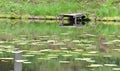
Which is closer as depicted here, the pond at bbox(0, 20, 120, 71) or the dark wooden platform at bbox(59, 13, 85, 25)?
the pond at bbox(0, 20, 120, 71)

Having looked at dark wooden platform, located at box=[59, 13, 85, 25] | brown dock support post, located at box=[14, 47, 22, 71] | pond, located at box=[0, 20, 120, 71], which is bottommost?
dark wooden platform, located at box=[59, 13, 85, 25]

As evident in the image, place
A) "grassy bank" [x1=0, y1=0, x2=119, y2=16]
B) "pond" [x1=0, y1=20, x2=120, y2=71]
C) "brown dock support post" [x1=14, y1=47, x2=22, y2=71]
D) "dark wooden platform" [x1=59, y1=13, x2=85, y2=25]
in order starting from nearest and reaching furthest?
"brown dock support post" [x1=14, y1=47, x2=22, y2=71] < "pond" [x1=0, y1=20, x2=120, y2=71] < "dark wooden platform" [x1=59, y1=13, x2=85, y2=25] < "grassy bank" [x1=0, y1=0, x2=119, y2=16]

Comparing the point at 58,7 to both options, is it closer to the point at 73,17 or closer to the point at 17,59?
the point at 73,17

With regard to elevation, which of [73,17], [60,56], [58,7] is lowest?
[73,17]

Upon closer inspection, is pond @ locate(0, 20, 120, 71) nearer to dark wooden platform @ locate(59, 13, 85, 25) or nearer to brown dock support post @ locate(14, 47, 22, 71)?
brown dock support post @ locate(14, 47, 22, 71)

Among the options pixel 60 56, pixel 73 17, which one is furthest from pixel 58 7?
pixel 60 56

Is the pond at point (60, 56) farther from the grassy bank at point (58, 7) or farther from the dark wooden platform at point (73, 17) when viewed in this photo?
the grassy bank at point (58, 7)

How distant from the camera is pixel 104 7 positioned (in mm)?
22953

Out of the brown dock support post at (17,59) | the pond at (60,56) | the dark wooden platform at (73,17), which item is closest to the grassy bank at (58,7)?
the dark wooden platform at (73,17)

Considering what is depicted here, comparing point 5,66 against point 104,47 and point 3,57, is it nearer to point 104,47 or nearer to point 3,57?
point 3,57

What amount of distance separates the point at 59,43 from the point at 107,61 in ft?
9.69

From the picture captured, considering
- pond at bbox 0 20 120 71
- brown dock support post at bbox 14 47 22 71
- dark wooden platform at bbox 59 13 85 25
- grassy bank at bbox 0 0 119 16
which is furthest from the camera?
grassy bank at bbox 0 0 119 16

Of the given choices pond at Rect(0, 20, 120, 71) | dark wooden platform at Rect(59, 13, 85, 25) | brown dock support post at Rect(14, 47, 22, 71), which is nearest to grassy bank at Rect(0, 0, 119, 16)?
dark wooden platform at Rect(59, 13, 85, 25)

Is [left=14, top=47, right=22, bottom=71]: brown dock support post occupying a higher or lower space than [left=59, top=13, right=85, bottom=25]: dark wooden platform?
higher
